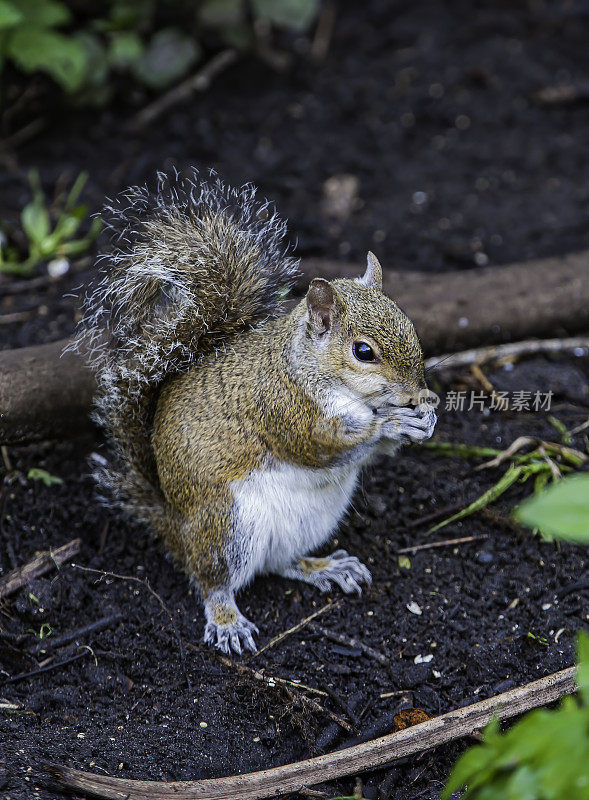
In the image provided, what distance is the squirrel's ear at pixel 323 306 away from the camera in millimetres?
2805

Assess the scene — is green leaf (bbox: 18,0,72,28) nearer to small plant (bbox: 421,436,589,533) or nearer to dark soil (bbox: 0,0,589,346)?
dark soil (bbox: 0,0,589,346)

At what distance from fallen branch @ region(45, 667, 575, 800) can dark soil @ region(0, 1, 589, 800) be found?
0.18 ft

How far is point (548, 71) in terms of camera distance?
5949 millimetres

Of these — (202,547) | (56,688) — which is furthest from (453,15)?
(56,688)

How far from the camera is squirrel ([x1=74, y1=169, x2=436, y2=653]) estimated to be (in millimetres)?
2875

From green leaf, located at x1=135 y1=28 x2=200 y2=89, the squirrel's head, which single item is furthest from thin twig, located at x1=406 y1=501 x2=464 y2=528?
green leaf, located at x1=135 y1=28 x2=200 y2=89

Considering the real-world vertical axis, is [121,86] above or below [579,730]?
below

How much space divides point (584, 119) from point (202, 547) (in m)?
4.14

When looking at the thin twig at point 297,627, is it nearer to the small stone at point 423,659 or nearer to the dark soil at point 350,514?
the dark soil at point 350,514

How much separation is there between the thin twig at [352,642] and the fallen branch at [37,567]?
0.91 meters

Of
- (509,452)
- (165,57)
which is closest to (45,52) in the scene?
(165,57)

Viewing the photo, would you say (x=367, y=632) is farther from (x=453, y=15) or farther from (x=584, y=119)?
(x=453, y=15)

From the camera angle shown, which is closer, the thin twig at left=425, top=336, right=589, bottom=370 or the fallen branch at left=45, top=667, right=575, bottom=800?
the fallen branch at left=45, top=667, right=575, bottom=800

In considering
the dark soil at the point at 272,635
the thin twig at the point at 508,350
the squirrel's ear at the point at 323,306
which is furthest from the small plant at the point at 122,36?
the squirrel's ear at the point at 323,306
